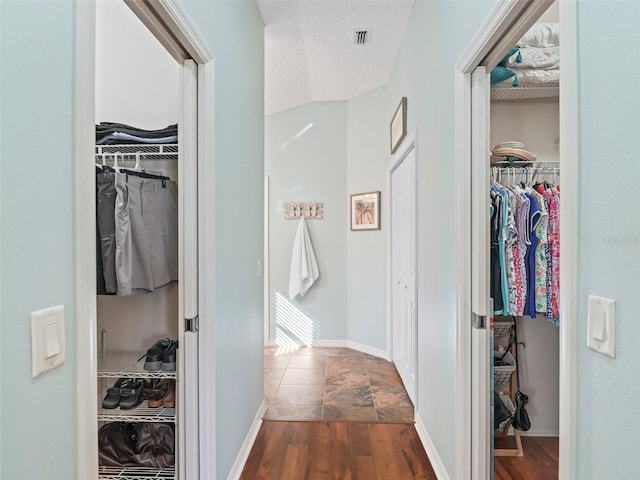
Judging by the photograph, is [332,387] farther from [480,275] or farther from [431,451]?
[480,275]

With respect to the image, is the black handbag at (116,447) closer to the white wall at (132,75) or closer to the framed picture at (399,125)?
the white wall at (132,75)

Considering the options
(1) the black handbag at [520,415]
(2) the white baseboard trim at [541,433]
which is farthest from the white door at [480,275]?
(2) the white baseboard trim at [541,433]

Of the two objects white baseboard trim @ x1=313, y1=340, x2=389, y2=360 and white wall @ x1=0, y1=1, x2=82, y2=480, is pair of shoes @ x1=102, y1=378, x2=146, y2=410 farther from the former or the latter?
white baseboard trim @ x1=313, y1=340, x2=389, y2=360

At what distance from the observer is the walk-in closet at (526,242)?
193 cm

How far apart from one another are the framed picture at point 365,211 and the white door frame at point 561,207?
238 cm

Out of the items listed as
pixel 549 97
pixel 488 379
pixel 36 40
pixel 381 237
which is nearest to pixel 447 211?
pixel 488 379

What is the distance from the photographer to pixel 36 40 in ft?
2.21

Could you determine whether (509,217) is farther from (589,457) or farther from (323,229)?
(323,229)

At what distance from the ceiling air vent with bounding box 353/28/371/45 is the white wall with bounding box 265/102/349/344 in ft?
4.38

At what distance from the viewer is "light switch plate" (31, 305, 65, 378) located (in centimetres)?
66

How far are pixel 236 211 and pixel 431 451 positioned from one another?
5.81 feet

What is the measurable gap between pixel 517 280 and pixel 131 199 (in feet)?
6.54

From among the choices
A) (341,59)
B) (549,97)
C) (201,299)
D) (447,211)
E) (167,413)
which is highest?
(341,59)

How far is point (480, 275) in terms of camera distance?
1581mm
